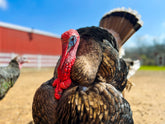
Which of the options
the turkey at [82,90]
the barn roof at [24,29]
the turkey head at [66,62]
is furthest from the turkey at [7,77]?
the barn roof at [24,29]

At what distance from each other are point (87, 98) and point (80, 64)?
378mm

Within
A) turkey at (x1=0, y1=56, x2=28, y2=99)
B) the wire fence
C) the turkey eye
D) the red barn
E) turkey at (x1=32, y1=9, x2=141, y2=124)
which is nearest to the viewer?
turkey at (x1=32, y1=9, x2=141, y2=124)

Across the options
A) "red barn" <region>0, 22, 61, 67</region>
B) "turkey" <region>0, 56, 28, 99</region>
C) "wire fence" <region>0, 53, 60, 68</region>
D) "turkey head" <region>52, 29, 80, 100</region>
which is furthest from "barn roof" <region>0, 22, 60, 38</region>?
"turkey head" <region>52, 29, 80, 100</region>

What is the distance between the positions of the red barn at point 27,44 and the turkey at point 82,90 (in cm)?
1269

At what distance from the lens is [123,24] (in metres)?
2.77

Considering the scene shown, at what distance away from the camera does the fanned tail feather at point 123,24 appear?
108 inches

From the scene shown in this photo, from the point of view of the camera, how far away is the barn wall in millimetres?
14154

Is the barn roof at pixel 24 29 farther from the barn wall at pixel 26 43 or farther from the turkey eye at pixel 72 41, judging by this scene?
the turkey eye at pixel 72 41

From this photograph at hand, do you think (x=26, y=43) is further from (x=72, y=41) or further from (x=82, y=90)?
(x=82, y=90)

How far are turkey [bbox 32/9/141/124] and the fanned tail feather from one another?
1048mm

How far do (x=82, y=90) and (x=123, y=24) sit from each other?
1889 mm

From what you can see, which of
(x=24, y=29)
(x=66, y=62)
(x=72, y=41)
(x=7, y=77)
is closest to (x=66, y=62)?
(x=66, y=62)

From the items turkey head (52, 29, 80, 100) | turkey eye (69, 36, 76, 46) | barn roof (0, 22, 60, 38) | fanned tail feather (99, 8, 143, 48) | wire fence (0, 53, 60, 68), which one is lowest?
wire fence (0, 53, 60, 68)

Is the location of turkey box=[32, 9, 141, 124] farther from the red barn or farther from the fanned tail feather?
the red barn
